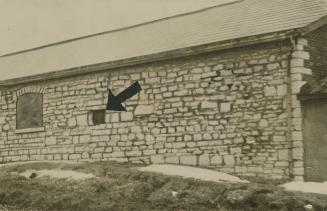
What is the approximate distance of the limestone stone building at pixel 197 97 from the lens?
12.7m

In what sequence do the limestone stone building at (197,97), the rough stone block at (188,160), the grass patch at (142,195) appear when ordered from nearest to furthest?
the grass patch at (142,195) → the limestone stone building at (197,97) → the rough stone block at (188,160)

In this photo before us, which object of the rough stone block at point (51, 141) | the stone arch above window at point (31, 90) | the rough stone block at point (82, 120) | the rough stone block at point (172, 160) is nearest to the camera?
the rough stone block at point (172, 160)

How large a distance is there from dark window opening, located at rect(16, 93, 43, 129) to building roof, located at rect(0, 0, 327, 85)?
95 centimetres

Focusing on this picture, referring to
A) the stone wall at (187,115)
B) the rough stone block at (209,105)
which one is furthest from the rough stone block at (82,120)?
the rough stone block at (209,105)

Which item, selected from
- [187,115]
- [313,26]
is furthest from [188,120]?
[313,26]

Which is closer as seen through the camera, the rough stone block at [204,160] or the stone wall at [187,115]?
the stone wall at [187,115]

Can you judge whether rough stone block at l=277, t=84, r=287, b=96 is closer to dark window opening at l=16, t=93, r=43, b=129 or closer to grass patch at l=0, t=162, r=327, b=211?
grass patch at l=0, t=162, r=327, b=211

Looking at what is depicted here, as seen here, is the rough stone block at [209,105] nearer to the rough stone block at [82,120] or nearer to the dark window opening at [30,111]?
the rough stone block at [82,120]

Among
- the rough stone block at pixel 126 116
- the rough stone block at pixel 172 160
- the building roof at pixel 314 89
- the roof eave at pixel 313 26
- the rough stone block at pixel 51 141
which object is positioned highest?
the roof eave at pixel 313 26

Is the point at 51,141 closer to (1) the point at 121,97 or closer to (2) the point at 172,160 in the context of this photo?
(1) the point at 121,97

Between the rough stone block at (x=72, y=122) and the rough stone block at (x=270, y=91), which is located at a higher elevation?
the rough stone block at (x=270, y=91)

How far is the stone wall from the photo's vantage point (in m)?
12.9

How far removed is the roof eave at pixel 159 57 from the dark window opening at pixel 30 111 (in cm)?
57

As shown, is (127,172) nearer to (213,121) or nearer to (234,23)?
(213,121)
